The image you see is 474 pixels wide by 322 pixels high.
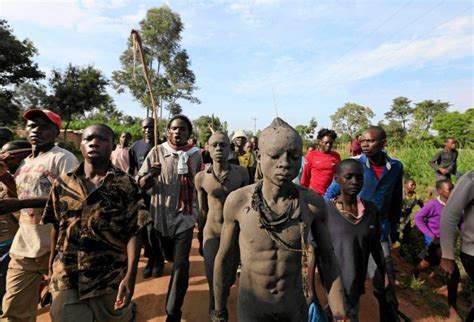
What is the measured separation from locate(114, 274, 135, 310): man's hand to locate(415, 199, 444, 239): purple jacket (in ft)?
14.1

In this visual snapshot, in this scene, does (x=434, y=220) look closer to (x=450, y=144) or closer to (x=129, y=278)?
(x=450, y=144)

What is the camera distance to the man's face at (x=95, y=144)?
209cm

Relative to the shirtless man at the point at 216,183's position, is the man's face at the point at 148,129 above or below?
above

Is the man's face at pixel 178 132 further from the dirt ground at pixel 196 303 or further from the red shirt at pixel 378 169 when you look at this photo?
the red shirt at pixel 378 169

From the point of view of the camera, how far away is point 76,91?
77.8 feet

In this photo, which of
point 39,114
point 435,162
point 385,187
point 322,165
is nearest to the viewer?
point 39,114

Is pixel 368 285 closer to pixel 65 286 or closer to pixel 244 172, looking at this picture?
pixel 244 172

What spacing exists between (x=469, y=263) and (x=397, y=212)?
0.98 meters

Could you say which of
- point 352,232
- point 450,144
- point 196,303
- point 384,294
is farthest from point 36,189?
Result: point 450,144

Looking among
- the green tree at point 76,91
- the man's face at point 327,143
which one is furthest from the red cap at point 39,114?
the green tree at point 76,91

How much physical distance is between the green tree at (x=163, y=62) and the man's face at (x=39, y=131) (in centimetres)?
2536

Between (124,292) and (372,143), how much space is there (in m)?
2.90

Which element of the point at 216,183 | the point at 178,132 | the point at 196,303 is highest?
the point at 178,132

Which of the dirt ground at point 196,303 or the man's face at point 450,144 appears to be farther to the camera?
the man's face at point 450,144
